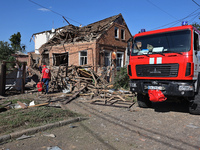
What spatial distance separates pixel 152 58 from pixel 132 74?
3.26 feet

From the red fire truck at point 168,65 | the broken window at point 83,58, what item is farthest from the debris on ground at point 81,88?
the broken window at point 83,58

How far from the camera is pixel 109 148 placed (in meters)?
3.29

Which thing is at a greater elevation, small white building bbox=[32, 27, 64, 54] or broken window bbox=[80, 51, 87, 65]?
small white building bbox=[32, 27, 64, 54]

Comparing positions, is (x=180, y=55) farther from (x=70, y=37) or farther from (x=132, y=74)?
(x=70, y=37)

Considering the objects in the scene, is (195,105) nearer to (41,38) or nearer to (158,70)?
(158,70)

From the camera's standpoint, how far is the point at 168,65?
17.6 feet

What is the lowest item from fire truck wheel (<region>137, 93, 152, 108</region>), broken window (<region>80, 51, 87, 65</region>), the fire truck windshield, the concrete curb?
the concrete curb

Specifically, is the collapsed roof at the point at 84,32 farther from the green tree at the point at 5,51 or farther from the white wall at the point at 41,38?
the green tree at the point at 5,51

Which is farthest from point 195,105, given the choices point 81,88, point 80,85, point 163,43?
point 80,85

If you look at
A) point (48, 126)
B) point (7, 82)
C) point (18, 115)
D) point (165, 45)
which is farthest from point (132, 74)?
point (7, 82)

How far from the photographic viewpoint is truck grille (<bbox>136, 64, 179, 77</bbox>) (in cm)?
526

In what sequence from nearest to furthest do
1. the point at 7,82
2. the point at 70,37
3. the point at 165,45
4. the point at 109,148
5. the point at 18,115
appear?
the point at 109,148 < the point at 18,115 < the point at 165,45 < the point at 7,82 < the point at 70,37

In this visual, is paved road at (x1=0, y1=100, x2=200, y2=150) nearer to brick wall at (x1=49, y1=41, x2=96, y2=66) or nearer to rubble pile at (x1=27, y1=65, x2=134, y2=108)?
rubble pile at (x1=27, y1=65, x2=134, y2=108)

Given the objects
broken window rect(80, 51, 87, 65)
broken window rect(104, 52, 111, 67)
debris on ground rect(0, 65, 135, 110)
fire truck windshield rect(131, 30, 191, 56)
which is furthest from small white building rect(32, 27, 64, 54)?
fire truck windshield rect(131, 30, 191, 56)
